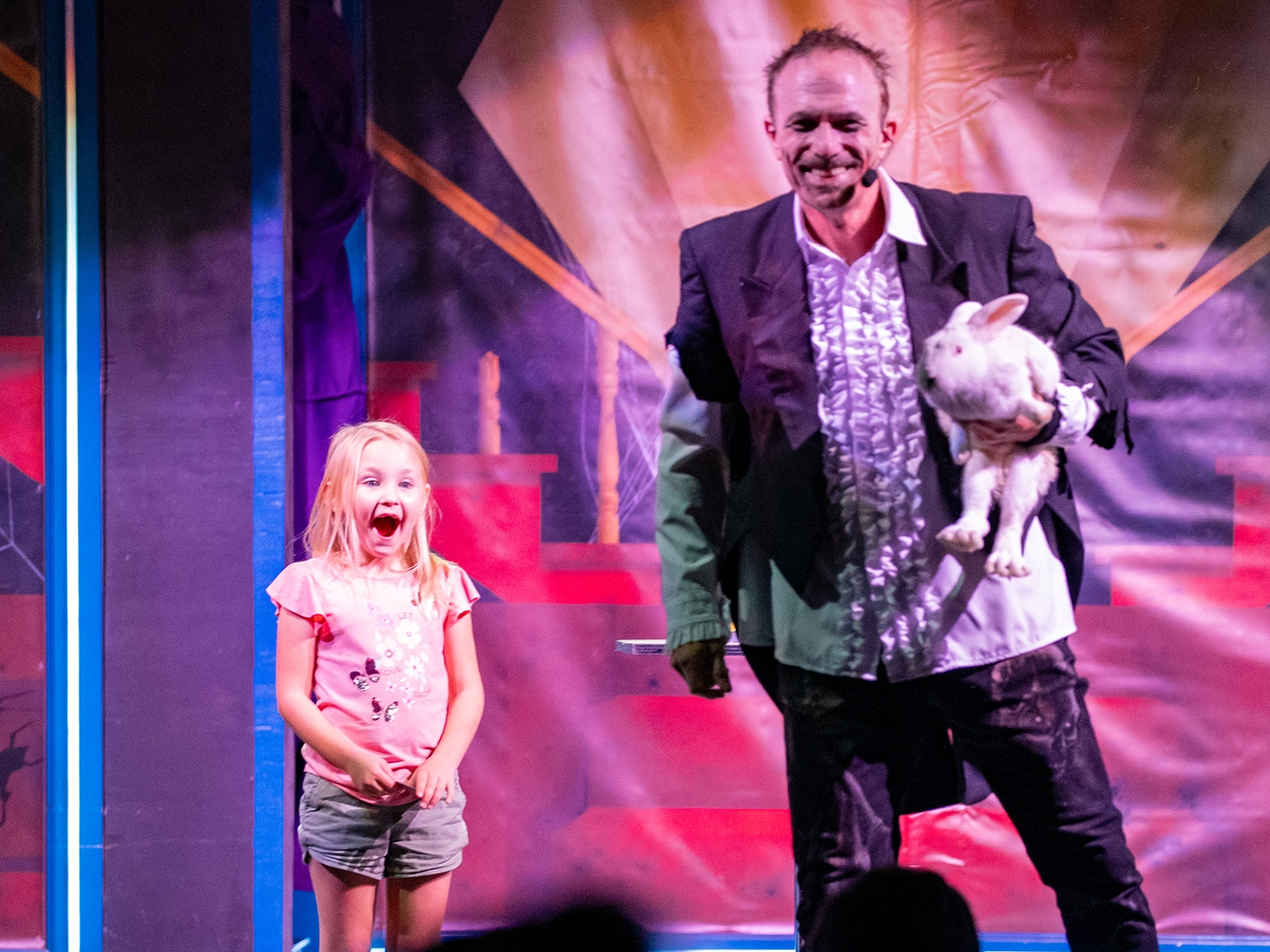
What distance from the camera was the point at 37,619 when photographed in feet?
7.80

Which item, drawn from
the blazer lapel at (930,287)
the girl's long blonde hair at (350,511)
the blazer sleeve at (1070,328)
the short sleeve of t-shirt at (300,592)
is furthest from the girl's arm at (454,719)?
the blazer sleeve at (1070,328)

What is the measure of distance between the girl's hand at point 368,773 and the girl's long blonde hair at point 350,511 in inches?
12.1

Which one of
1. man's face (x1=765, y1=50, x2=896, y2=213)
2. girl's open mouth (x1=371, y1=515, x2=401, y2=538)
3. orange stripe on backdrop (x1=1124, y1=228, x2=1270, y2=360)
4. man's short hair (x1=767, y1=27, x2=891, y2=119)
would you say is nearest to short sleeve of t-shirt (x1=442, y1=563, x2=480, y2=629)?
girl's open mouth (x1=371, y1=515, x2=401, y2=538)

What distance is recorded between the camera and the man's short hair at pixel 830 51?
83.5 inches

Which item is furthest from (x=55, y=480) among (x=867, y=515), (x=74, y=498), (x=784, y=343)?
(x=867, y=515)

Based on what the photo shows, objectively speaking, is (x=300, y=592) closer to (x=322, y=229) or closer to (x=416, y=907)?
(x=416, y=907)

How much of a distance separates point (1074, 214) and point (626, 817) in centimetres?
171

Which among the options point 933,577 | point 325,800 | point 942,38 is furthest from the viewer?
point 942,38

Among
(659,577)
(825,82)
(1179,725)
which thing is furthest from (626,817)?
(825,82)

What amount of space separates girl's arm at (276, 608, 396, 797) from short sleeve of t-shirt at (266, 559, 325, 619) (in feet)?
0.05

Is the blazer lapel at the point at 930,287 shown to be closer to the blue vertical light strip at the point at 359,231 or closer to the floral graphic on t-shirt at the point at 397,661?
the floral graphic on t-shirt at the point at 397,661

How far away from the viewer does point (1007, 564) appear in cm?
198

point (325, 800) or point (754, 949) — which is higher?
point (325, 800)

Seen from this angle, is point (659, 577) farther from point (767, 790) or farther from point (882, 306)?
point (882, 306)
